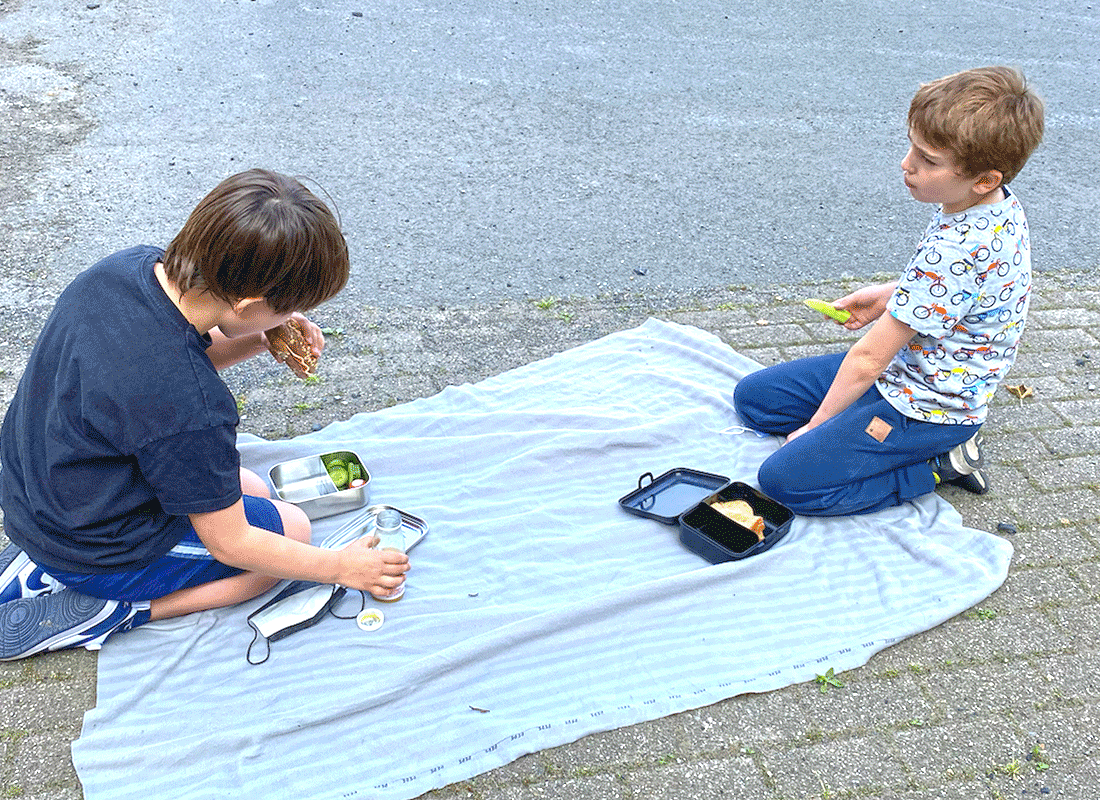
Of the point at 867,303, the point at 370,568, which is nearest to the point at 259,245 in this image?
the point at 370,568

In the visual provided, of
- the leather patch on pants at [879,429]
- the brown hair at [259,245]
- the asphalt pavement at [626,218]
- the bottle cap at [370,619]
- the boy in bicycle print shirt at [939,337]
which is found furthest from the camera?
the leather patch on pants at [879,429]

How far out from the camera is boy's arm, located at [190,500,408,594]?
7.38 ft

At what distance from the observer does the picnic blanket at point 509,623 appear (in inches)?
89.8

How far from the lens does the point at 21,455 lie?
89.3 inches

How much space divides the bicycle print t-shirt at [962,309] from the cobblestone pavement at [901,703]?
46 cm

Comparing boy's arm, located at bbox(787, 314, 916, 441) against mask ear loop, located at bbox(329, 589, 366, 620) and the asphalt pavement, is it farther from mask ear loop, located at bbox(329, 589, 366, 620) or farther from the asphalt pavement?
mask ear loop, located at bbox(329, 589, 366, 620)

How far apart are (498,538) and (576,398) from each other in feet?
2.74

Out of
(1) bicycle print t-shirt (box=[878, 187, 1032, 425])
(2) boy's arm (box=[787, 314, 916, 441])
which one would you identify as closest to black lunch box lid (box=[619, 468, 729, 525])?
(2) boy's arm (box=[787, 314, 916, 441])

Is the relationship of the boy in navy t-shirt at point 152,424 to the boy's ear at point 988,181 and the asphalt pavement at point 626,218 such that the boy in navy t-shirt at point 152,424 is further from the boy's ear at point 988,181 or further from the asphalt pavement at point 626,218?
the boy's ear at point 988,181

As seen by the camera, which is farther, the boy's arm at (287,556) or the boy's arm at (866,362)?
the boy's arm at (866,362)

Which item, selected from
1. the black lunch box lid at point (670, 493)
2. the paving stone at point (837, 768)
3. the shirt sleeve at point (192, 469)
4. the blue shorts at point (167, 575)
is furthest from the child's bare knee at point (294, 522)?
the paving stone at point (837, 768)

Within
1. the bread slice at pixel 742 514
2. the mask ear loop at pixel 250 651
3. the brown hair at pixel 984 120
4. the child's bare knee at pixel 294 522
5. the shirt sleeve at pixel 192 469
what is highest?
the brown hair at pixel 984 120

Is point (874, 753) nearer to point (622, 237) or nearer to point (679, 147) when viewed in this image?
point (622, 237)

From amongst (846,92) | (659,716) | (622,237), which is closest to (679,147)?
(622,237)
